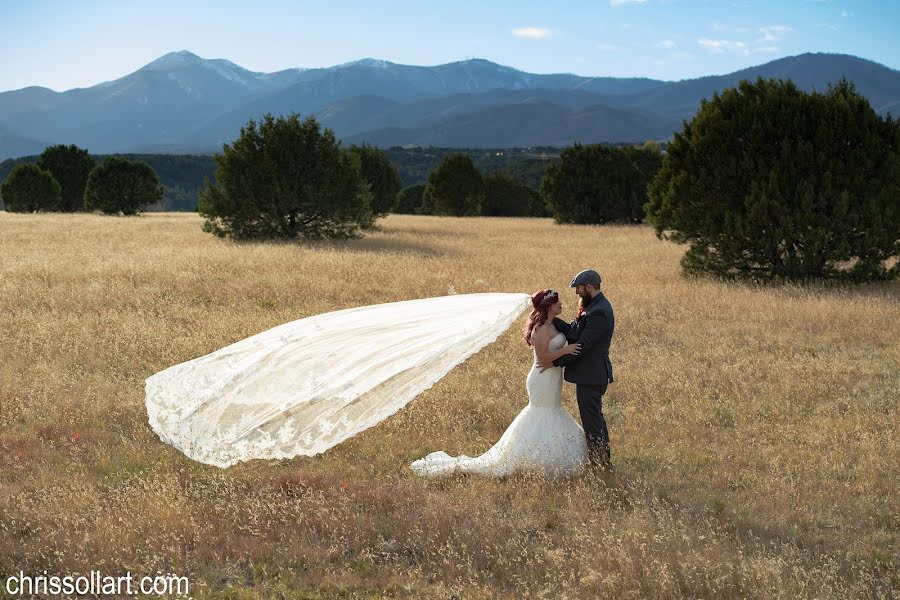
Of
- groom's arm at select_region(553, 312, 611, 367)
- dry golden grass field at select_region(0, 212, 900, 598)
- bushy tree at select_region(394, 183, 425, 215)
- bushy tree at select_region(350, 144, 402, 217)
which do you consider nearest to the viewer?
dry golden grass field at select_region(0, 212, 900, 598)

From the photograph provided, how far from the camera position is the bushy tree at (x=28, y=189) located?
2083 inches

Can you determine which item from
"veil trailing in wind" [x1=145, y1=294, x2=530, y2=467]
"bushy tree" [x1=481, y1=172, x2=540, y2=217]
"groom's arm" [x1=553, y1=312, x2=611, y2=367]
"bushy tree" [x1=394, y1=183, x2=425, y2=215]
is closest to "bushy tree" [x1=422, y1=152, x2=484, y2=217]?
"bushy tree" [x1=481, y1=172, x2=540, y2=217]

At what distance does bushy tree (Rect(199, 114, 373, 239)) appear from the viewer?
3019cm

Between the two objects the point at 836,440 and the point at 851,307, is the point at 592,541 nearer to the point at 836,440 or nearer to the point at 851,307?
the point at 836,440

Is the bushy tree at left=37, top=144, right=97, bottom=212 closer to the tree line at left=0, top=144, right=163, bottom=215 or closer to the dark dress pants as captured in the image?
the tree line at left=0, top=144, right=163, bottom=215

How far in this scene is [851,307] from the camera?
15.1 metres

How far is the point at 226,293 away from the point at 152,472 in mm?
10172

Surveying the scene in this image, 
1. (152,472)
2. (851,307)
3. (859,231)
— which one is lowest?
(152,472)

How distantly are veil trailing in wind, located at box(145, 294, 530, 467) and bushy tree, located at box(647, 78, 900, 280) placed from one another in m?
13.4

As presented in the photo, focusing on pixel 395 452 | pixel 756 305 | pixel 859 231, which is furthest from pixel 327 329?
pixel 859 231

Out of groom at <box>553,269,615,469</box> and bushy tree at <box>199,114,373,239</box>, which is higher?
bushy tree at <box>199,114,373,239</box>

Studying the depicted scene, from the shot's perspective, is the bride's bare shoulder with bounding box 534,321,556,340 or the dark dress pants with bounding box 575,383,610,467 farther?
the dark dress pants with bounding box 575,383,610,467

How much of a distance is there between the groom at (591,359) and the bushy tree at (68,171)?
6141cm

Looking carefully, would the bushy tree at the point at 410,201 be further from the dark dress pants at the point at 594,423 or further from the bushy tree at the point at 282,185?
the dark dress pants at the point at 594,423
